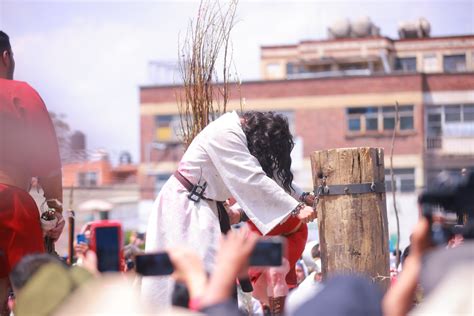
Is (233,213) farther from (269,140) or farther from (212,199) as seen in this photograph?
(269,140)

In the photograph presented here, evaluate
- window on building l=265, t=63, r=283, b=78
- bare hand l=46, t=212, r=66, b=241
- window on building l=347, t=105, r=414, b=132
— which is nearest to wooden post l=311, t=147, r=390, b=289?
bare hand l=46, t=212, r=66, b=241

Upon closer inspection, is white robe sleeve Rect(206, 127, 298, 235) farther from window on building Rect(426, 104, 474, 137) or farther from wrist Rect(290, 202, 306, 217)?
window on building Rect(426, 104, 474, 137)

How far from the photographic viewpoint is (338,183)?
6.42 metres

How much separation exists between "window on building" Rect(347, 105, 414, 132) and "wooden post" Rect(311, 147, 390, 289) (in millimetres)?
42632

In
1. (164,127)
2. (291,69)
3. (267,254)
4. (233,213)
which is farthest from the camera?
(291,69)

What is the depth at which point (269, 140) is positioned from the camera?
19.3ft

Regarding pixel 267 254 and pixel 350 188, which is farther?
pixel 350 188

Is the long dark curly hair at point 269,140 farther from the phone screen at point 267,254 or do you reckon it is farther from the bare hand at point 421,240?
the bare hand at point 421,240

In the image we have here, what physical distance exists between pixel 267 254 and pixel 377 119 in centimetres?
4611

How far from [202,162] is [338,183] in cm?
108

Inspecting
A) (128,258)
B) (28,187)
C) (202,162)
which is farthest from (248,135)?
(128,258)

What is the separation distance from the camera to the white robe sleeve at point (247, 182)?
5.66 m

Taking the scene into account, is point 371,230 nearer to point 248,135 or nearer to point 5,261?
point 248,135

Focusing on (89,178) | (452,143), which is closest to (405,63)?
(452,143)
